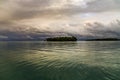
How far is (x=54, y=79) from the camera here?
1870 cm

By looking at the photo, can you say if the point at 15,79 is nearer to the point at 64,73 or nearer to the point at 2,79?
the point at 2,79

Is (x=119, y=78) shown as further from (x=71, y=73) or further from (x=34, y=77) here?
(x=34, y=77)

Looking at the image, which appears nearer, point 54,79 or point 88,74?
point 54,79

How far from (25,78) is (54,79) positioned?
3702mm

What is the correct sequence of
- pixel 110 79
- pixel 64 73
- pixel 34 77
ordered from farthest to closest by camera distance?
pixel 64 73, pixel 34 77, pixel 110 79

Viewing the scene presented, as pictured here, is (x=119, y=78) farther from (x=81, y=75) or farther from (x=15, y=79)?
(x=15, y=79)

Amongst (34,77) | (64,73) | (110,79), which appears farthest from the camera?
(64,73)

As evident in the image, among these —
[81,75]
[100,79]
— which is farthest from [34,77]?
[100,79]

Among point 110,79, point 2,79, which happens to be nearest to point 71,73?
point 110,79

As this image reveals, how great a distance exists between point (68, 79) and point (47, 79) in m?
2.53

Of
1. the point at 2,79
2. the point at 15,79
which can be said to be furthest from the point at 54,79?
the point at 2,79

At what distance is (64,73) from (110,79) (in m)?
6.29

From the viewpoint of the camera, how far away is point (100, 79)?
61.7ft

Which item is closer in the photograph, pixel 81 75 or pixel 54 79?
pixel 54 79
